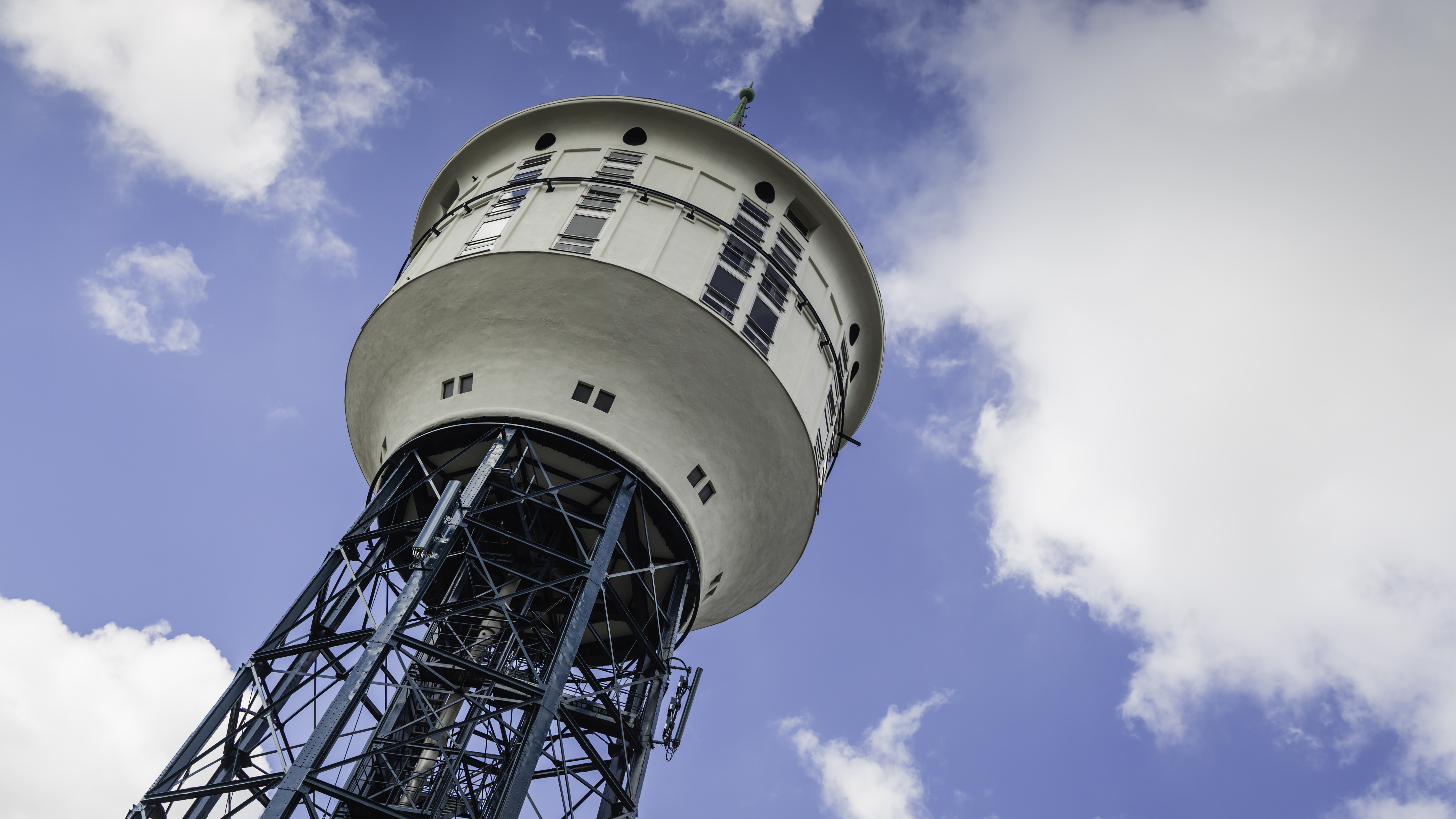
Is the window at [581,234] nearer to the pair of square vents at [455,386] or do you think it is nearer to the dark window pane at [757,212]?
the pair of square vents at [455,386]

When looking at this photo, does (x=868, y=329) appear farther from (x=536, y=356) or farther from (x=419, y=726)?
(x=419, y=726)

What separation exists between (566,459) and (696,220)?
487 cm

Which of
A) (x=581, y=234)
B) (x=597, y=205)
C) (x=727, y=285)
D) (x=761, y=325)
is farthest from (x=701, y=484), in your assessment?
(x=597, y=205)

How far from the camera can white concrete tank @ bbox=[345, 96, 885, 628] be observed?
49.2 ft

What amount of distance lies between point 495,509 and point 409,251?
7.05 meters

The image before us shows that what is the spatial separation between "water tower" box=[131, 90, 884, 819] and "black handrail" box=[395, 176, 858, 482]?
0.07 metres

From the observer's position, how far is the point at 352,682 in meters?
11.4

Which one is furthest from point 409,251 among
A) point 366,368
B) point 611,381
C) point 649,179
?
point 611,381

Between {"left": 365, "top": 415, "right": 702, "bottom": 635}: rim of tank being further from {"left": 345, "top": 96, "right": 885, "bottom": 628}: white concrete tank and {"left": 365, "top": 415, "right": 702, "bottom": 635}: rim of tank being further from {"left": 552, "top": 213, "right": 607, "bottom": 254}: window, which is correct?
Result: {"left": 552, "top": 213, "right": 607, "bottom": 254}: window

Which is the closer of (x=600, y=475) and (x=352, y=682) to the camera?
(x=352, y=682)

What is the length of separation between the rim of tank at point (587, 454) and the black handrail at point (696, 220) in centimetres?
389

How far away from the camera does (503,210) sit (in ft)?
56.5

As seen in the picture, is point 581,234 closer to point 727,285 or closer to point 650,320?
point 650,320

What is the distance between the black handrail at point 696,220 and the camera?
17.1 m
